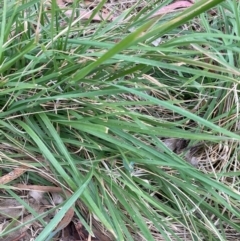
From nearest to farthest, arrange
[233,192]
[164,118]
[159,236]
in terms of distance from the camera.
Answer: [233,192] → [159,236] → [164,118]

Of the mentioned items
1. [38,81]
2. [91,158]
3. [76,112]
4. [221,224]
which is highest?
[38,81]

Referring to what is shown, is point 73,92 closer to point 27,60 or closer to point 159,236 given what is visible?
point 27,60

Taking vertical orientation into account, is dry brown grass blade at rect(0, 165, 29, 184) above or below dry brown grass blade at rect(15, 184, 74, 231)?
above

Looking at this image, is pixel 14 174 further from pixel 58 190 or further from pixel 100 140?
pixel 100 140

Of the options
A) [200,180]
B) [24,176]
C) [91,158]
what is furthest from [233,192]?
[24,176]

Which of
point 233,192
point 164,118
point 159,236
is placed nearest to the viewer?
point 233,192

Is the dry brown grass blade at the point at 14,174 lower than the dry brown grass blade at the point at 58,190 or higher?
higher

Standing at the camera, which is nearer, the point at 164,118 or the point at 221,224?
the point at 221,224

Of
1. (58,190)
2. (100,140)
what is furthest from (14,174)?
(100,140)

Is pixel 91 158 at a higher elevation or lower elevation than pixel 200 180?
higher

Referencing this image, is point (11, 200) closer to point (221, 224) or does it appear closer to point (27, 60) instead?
point (27, 60)
